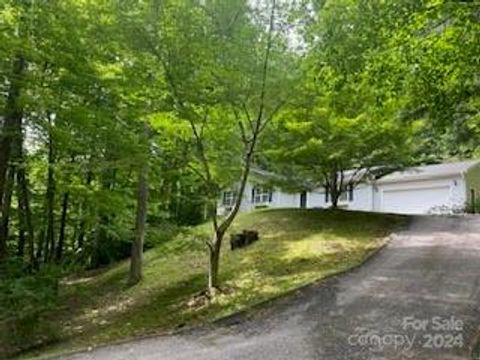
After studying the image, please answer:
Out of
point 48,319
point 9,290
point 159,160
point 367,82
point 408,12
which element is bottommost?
point 48,319

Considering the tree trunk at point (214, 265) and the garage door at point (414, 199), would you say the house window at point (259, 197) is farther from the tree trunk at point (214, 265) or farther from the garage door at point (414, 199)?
the tree trunk at point (214, 265)

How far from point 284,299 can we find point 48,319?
531 cm

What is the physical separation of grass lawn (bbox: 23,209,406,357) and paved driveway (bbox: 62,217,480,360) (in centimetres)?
86

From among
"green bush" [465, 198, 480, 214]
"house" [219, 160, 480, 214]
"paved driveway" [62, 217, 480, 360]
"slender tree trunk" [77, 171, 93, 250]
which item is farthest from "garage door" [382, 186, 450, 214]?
"paved driveway" [62, 217, 480, 360]

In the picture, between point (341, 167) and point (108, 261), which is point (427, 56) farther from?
point (108, 261)

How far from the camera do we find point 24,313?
33.0 ft

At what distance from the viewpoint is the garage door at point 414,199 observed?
25547mm

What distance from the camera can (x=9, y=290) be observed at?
10297 mm

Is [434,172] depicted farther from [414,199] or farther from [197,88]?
[197,88]

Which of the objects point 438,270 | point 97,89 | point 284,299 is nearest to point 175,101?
point 97,89

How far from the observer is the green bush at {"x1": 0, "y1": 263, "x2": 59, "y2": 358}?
991 cm

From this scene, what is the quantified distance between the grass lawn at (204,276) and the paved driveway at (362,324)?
2.83 feet

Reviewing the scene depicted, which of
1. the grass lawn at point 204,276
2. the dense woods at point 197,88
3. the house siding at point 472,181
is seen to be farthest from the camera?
the house siding at point 472,181

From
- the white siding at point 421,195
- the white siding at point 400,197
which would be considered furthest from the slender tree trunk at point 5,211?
the white siding at point 421,195
